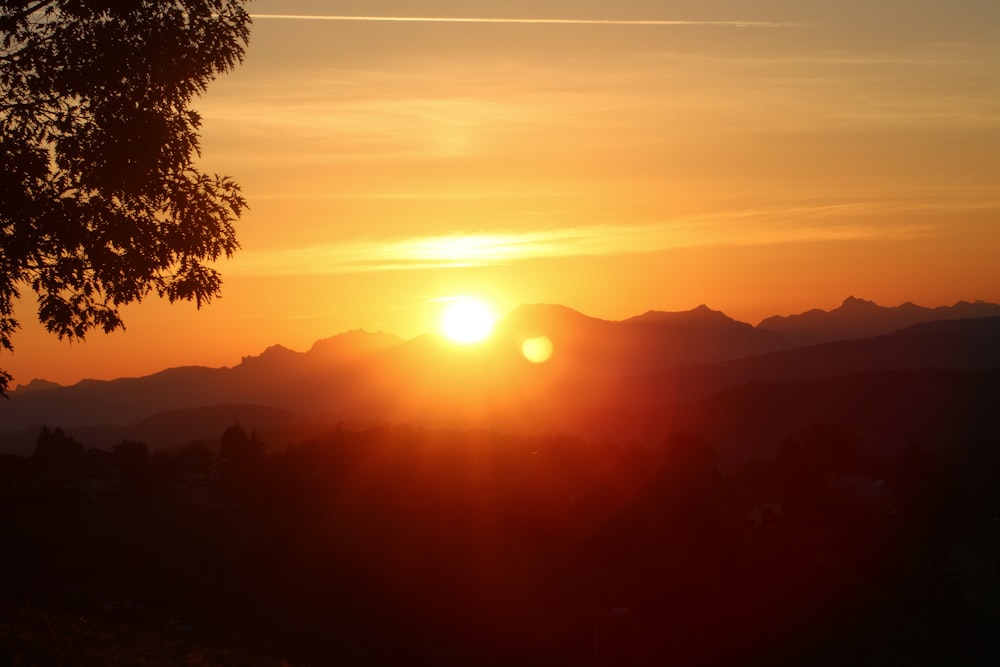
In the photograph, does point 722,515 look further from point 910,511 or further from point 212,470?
point 212,470

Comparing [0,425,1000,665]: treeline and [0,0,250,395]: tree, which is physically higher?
[0,0,250,395]: tree

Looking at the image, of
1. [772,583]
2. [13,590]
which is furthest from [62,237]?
[772,583]

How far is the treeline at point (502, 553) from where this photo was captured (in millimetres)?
37656

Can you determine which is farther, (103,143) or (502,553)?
(502,553)

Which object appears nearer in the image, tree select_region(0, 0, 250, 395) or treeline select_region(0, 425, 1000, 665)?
tree select_region(0, 0, 250, 395)

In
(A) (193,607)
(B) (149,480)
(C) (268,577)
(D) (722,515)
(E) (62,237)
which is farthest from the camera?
(B) (149,480)

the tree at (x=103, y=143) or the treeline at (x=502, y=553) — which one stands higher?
the tree at (x=103, y=143)

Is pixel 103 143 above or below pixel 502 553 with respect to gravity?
above

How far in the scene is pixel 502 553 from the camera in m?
47.8

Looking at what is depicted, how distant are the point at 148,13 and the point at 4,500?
144ft

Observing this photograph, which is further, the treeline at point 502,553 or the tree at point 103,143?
the treeline at point 502,553

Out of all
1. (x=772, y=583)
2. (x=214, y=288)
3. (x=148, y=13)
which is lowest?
(x=772, y=583)

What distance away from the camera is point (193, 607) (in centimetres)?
3569

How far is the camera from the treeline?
37656 millimetres
